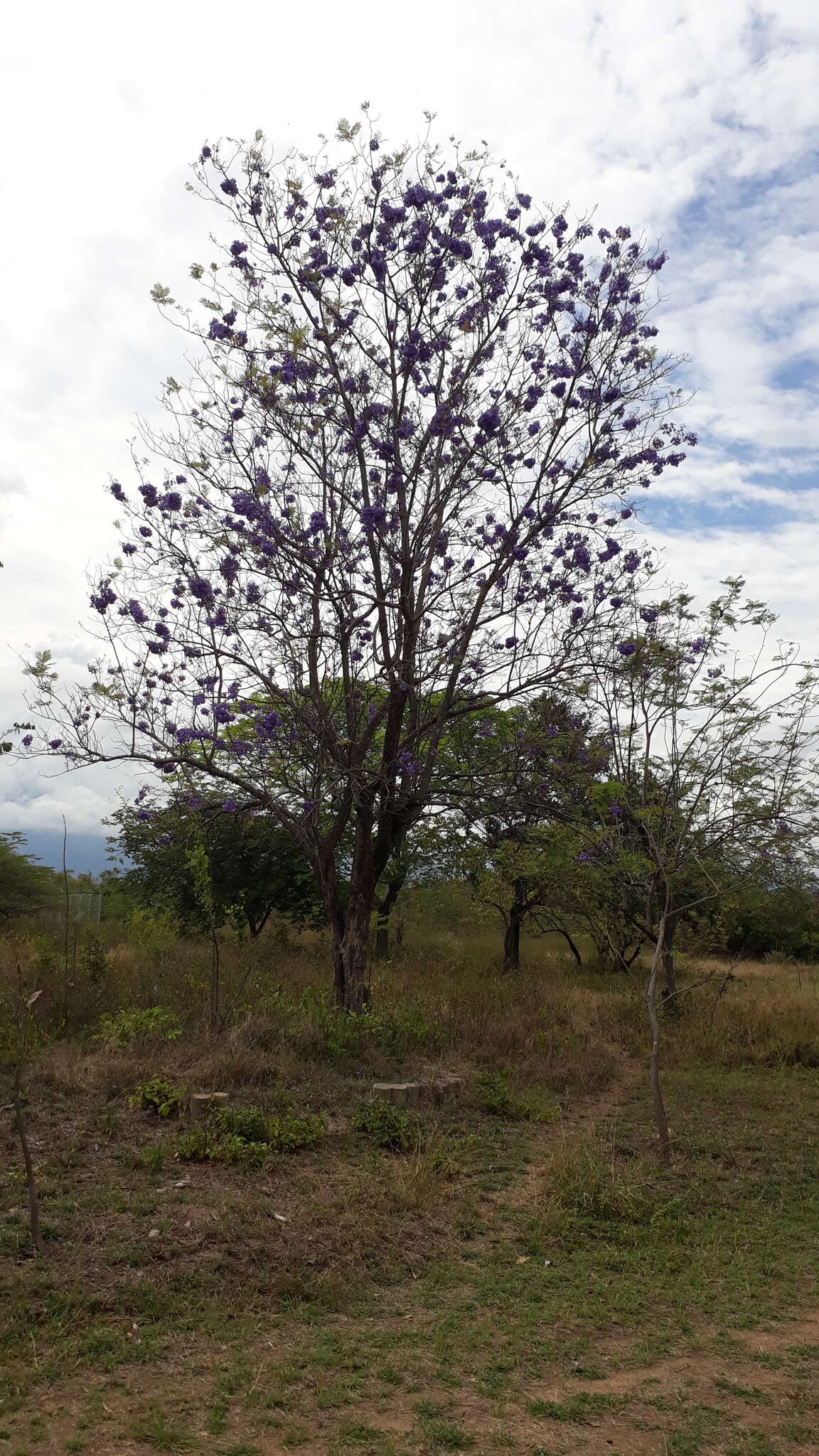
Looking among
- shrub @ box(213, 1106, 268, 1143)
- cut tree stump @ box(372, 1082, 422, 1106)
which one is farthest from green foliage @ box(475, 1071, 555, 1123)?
shrub @ box(213, 1106, 268, 1143)

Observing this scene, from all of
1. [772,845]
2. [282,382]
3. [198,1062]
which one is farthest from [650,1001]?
[282,382]

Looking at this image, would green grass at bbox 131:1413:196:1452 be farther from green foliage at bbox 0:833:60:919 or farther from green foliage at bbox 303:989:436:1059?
green foliage at bbox 0:833:60:919

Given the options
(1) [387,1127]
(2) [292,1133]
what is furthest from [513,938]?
(2) [292,1133]

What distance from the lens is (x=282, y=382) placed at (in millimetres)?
9750

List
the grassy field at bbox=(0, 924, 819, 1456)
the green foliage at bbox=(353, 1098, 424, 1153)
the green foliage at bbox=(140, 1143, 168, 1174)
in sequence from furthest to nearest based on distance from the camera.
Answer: the green foliage at bbox=(353, 1098, 424, 1153) → the green foliage at bbox=(140, 1143, 168, 1174) → the grassy field at bbox=(0, 924, 819, 1456)

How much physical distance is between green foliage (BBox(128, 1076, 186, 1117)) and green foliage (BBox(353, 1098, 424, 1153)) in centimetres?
139

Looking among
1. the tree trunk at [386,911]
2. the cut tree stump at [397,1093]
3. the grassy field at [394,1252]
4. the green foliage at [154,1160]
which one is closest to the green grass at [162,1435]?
the grassy field at [394,1252]

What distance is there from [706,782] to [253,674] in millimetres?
4744

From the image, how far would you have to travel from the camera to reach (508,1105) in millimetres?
8703

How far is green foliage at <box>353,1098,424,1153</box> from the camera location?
7266 mm

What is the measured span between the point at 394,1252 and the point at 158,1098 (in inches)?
89.1

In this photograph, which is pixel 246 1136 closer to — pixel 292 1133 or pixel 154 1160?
pixel 292 1133

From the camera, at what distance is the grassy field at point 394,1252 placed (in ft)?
13.3

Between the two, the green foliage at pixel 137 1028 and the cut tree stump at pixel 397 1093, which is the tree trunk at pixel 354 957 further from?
the green foliage at pixel 137 1028
